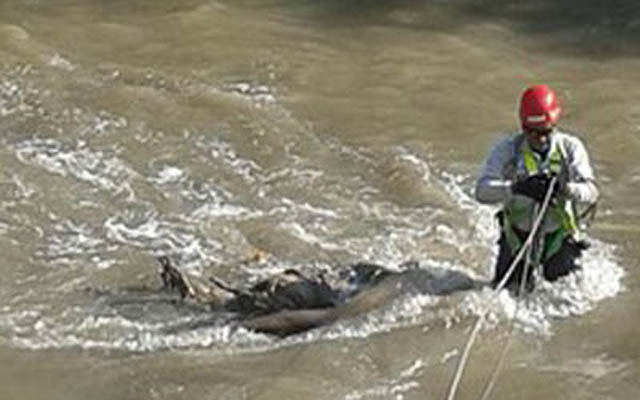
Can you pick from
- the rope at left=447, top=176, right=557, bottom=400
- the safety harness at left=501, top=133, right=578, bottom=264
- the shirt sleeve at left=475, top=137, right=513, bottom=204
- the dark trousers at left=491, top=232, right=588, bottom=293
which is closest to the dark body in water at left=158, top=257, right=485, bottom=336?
the dark trousers at left=491, top=232, right=588, bottom=293

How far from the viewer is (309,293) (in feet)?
26.9

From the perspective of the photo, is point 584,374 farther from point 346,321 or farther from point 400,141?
point 400,141

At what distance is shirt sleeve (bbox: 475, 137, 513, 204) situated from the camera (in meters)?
7.71

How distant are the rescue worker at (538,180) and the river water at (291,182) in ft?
1.52

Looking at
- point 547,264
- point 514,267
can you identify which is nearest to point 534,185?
point 514,267

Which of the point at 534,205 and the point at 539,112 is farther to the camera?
the point at 534,205

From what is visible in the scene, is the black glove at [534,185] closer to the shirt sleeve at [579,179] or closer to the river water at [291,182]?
the shirt sleeve at [579,179]

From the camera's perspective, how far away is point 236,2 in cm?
1559

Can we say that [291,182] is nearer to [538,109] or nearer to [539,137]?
[539,137]

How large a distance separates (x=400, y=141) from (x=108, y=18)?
15.4 ft

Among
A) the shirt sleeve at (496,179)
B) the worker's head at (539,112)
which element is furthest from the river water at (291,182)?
Answer: the worker's head at (539,112)

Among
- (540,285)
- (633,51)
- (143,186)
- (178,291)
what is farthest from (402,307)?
(633,51)

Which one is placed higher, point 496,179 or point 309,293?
point 496,179

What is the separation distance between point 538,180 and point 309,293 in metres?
1.47
